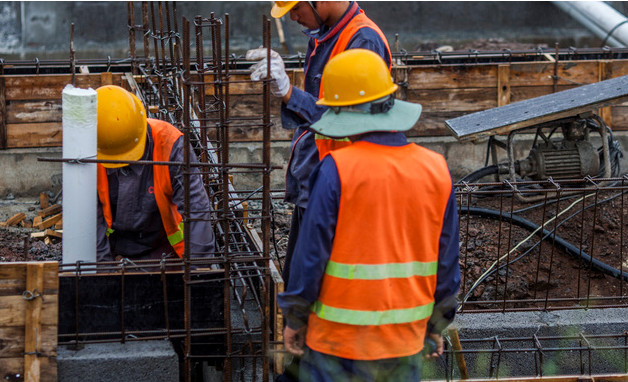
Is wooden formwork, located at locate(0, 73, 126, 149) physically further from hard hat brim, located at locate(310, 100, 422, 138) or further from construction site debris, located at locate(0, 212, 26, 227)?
hard hat brim, located at locate(310, 100, 422, 138)

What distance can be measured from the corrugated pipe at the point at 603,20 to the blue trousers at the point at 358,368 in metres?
11.7

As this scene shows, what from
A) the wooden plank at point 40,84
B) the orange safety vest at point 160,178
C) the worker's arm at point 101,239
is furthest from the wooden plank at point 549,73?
the worker's arm at point 101,239

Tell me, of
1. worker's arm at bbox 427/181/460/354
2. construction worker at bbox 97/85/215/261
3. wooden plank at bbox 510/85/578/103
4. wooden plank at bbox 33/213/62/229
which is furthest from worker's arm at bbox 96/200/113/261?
wooden plank at bbox 510/85/578/103

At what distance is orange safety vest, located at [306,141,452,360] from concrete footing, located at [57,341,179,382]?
1.06 meters

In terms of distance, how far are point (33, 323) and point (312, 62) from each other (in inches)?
79.6

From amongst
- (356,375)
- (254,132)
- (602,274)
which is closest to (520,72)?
(254,132)

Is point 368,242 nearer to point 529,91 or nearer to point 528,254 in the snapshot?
point 528,254

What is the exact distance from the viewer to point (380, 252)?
3533 millimetres

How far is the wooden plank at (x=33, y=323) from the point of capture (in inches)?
161

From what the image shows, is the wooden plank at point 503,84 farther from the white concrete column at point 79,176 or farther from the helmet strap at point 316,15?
the white concrete column at point 79,176

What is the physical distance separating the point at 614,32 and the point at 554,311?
380 inches

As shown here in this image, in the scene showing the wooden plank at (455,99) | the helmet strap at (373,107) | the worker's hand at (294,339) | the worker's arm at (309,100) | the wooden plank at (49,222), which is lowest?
the worker's hand at (294,339)

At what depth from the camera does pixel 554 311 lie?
19.1ft

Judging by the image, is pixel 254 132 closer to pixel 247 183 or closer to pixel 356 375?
pixel 247 183
